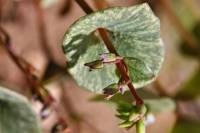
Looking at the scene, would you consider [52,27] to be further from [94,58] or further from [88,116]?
[94,58]

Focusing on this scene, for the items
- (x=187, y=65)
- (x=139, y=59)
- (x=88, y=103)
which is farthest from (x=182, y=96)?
(x=139, y=59)

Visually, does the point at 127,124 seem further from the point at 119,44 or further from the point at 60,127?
the point at 60,127

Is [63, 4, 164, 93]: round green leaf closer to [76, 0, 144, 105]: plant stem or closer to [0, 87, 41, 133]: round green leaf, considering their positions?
[76, 0, 144, 105]: plant stem

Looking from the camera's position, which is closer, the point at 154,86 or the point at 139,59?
the point at 139,59

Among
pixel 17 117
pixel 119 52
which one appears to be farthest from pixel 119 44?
pixel 17 117

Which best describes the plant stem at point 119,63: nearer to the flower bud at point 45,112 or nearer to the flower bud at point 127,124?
the flower bud at point 127,124

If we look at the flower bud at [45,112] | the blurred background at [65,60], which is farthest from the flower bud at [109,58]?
the blurred background at [65,60]

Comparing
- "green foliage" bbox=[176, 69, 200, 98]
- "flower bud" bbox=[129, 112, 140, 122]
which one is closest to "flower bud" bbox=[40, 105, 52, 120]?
"flower bud" bbox=[129, 112, 140, 122]
